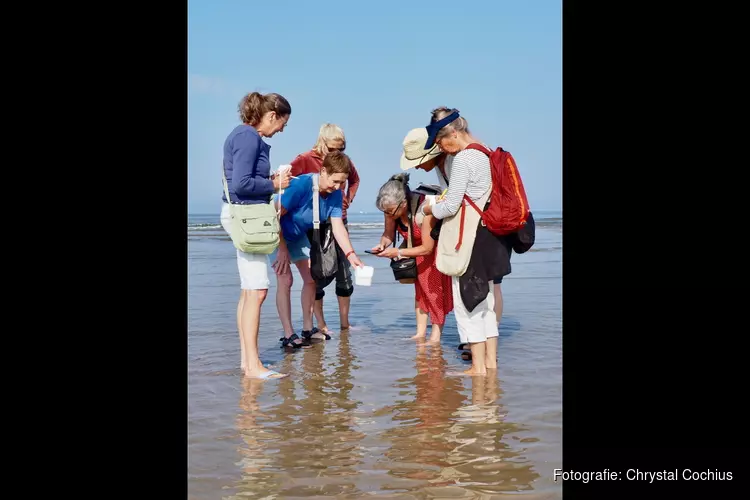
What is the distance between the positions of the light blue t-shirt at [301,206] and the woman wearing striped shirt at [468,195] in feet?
4.13

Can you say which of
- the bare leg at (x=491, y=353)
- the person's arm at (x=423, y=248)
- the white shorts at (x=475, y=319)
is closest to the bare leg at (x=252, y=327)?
the person's arm at (x=423, y=248)

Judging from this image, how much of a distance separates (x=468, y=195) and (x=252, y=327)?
1738 millimetres

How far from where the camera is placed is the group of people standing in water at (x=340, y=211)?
4.66m

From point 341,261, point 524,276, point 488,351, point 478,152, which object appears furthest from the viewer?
point 524,276

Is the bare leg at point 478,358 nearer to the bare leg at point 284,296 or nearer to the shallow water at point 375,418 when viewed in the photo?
the shallow water at point 375,418

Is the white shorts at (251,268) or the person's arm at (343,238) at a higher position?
the person's arm at (343,238)

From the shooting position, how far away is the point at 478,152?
182 inches

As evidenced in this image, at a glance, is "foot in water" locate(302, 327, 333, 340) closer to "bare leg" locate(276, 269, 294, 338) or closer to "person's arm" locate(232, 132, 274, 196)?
"bare leg" locate(276, 269, 294, 338)

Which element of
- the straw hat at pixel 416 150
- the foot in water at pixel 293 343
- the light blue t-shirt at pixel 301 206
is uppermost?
Answer: the straw hat at pixel 416 150

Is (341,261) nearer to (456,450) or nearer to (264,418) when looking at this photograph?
(264,418)

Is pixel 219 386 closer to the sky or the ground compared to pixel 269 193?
closer to the ground

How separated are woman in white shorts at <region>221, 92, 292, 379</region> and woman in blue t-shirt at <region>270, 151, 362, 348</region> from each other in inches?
31.0

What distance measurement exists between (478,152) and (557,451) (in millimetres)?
2059
